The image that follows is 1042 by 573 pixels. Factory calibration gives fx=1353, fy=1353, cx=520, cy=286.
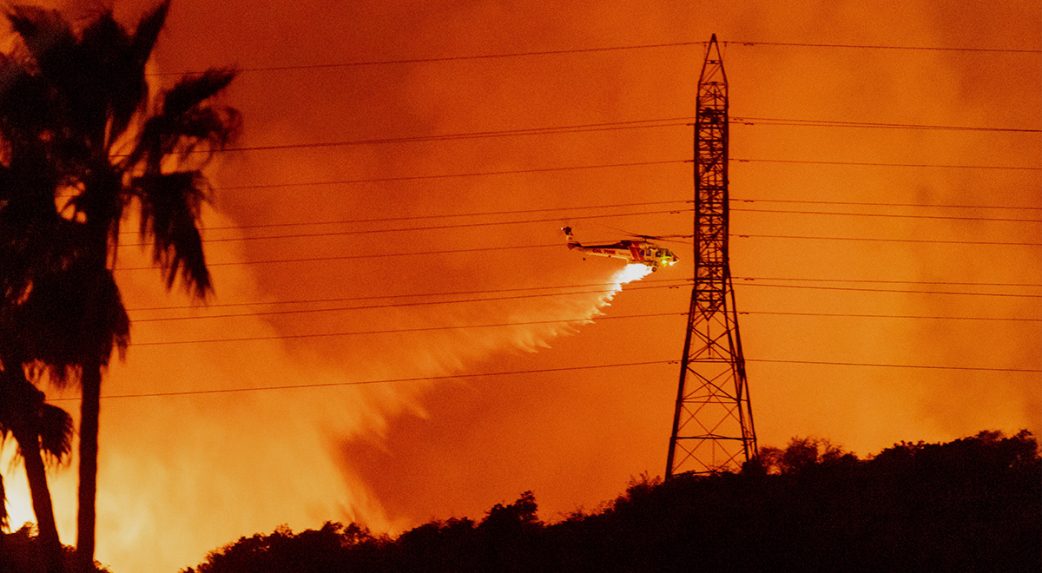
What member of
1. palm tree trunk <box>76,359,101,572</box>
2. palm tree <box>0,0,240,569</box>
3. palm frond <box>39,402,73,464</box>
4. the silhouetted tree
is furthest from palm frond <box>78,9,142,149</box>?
the silhouetted tree

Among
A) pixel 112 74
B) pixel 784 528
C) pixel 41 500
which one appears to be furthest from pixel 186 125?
pixel 784 528

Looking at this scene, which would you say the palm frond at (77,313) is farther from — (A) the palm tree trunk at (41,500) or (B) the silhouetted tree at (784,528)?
(B) the silhouetted tree at (784,528)

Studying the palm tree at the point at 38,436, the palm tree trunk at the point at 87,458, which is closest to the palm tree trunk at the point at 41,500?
the palm tree at the point at 38,436

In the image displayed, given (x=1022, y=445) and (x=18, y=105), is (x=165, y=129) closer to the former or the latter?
(x=18, y=105)

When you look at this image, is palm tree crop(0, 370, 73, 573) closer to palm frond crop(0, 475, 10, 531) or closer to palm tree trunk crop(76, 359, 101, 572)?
palm tree trunk crop(76, 359, 101, 572)

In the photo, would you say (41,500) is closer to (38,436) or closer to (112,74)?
(38,436)
